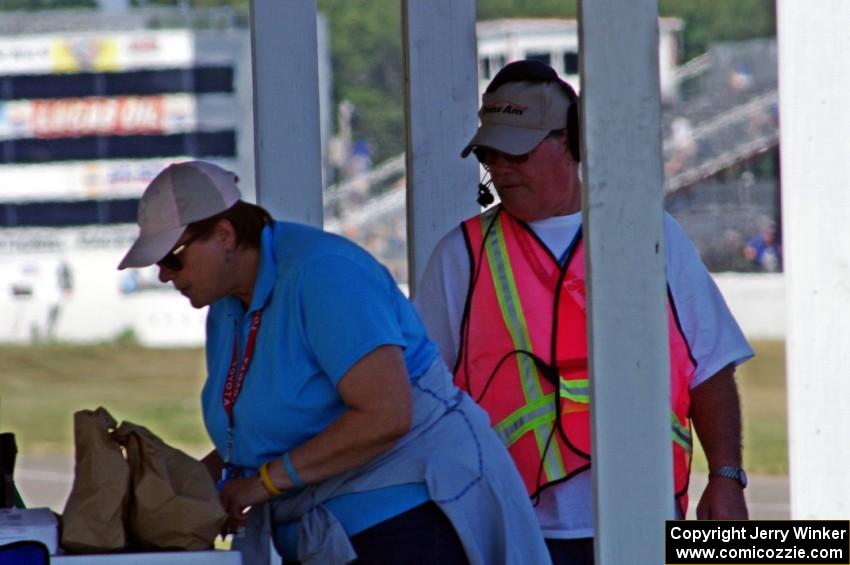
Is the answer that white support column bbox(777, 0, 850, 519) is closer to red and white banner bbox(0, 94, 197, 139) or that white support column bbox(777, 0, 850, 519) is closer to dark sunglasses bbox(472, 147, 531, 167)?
dark sunglasses bbox(472, 147, 531, 167)

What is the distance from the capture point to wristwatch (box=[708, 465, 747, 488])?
2.89 metres

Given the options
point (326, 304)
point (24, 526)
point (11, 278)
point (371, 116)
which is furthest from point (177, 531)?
point (371, 116)

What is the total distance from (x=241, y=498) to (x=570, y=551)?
70 centimetres

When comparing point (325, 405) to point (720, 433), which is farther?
point (720, 433)

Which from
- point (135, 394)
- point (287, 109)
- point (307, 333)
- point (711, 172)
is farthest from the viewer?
point (711, 172)

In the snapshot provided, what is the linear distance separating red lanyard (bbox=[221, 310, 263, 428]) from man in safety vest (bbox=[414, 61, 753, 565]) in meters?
0.56

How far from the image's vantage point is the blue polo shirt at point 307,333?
2361mm

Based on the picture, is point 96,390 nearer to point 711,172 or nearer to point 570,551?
point 711,172

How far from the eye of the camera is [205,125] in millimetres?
22984

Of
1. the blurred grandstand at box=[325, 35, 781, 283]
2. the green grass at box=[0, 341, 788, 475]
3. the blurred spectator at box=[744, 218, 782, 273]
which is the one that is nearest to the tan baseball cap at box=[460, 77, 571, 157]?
the green grass at box=[0, 341, 788, 475]

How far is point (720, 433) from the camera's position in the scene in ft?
9.52

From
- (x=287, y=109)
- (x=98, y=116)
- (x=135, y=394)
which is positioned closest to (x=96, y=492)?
(x=287, y=109)

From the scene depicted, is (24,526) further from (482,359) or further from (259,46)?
(259,46)

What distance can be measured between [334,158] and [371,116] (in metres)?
1.52
